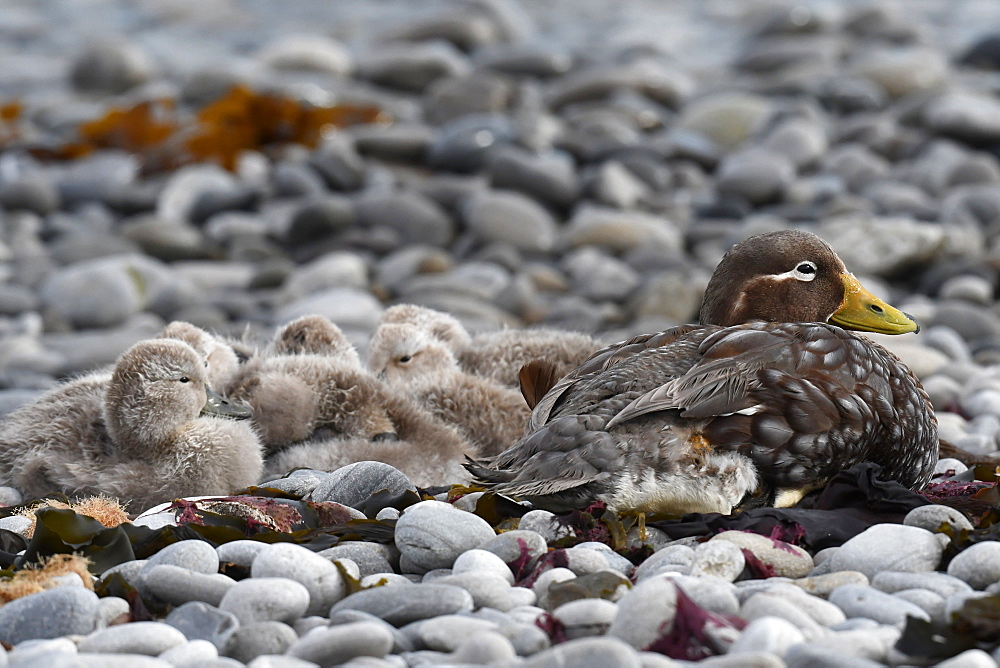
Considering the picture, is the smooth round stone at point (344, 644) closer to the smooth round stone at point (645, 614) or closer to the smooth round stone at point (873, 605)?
the smooth round stone at point (645, 614)

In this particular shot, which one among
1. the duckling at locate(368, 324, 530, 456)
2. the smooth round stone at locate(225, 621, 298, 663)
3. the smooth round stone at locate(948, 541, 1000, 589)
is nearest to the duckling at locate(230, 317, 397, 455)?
the duckling at locate(368, 324, 530, 456)

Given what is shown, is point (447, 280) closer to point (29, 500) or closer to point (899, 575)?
point (29, 500)

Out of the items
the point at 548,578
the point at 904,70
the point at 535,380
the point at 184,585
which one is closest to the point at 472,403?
the point at 535,380

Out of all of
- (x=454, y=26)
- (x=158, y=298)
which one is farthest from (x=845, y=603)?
(x=454, y=26)

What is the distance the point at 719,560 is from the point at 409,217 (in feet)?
26.4

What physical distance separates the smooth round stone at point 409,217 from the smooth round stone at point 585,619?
815 cm

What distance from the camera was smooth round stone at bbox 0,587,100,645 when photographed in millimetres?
3162

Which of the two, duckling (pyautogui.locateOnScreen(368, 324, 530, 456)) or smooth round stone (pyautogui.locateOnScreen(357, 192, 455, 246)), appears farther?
smooth round stone (pyautogui.locateOnScreen(357, 192, 455, 246))

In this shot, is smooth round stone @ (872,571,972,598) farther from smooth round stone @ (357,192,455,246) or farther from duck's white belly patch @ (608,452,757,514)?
smooth round stone @ (357,192,455,246)

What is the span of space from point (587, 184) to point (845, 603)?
29.8ft

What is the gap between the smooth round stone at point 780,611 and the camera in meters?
2.92

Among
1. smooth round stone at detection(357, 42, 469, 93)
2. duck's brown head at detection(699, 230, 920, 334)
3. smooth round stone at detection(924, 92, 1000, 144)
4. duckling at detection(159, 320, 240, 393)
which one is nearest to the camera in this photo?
duck's brown head at detection(699, 230, 920, 334)

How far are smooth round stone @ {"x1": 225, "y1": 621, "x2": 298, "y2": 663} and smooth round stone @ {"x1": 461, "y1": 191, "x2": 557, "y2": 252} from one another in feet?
26.2

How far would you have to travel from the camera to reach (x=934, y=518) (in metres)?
3.71
